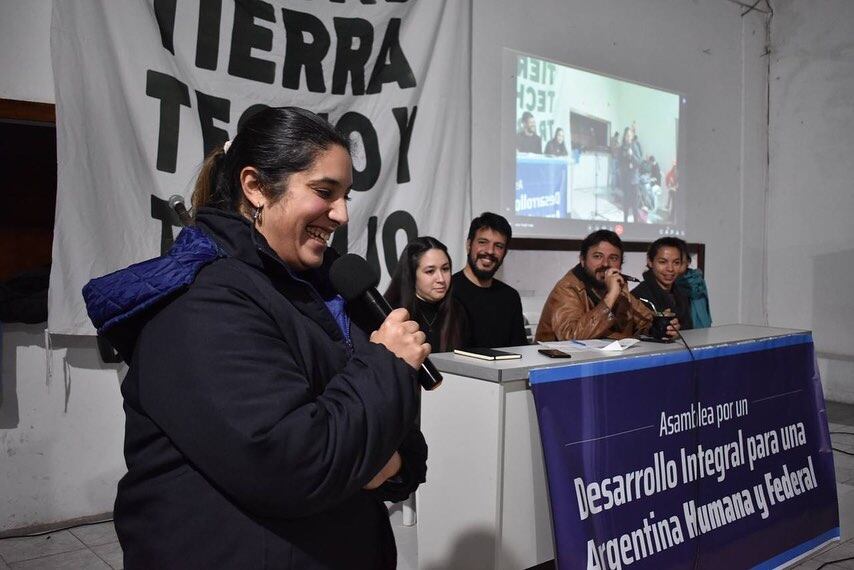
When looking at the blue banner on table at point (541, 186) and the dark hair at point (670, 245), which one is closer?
the dark hair at point (670, 245)

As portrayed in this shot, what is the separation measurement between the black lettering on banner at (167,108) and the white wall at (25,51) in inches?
17.0

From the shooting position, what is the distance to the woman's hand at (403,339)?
2.82 ft

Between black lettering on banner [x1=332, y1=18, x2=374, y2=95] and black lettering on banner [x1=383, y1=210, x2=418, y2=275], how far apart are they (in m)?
0.62

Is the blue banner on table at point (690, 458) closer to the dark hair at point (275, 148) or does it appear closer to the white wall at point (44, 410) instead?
the dark hair at point (275, 148)

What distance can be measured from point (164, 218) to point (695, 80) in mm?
4158

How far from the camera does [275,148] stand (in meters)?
0.89

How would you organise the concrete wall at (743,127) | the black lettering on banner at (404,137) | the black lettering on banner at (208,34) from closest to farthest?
the black lettering on banner at (208,34), the black lettering on banner at (404,137), the concrete wall at (743,127)

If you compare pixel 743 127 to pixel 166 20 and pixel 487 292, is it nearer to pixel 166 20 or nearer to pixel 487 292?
pixel 487 292

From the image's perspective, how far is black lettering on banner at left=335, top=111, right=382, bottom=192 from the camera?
3035 millimetres

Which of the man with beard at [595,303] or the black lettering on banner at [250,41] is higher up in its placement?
the black lettering on banner at [250,41]

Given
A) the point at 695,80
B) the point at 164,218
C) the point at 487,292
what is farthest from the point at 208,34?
the point at 695,80

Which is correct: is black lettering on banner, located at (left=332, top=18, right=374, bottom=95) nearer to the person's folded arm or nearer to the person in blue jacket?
the person's folded arm

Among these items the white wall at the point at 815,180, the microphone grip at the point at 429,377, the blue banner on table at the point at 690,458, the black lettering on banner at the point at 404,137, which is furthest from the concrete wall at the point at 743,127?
the microphone grip at the point at 429,377

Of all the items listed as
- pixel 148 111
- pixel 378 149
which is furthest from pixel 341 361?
pixel 378 149
